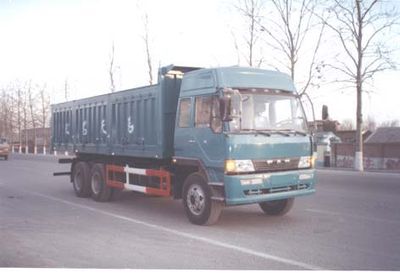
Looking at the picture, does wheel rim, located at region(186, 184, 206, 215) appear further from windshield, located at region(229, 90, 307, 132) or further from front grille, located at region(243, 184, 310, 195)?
windshield, located at region(229, 90, 307, 132)

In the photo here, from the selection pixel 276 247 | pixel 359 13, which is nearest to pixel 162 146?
pixel 276 247

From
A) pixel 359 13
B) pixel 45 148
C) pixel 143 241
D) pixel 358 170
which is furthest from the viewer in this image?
pixel 45 148

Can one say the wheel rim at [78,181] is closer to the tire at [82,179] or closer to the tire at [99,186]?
the tire at [82,179]

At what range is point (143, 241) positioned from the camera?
21.9 feet

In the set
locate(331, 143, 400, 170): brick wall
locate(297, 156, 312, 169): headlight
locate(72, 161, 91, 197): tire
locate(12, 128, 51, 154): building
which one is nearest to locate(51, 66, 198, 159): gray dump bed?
locate(72, 161, 91, 197): tire

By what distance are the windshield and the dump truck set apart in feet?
0.05

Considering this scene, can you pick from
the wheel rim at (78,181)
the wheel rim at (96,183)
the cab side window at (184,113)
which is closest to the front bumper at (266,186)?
the cab side window at (184,113)

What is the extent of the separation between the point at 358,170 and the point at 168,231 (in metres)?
14.8

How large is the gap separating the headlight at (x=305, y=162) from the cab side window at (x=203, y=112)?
5.36ft

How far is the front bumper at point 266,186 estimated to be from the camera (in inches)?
271

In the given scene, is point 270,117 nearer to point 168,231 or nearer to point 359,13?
point 168,231

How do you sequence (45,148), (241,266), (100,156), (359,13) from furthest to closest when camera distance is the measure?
1. (45,148)
2. (359,13)
3. (100,156)
4. (241,266)

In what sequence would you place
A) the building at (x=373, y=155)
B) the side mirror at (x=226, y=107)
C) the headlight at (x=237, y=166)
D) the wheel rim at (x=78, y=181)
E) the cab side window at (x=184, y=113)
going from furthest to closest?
the building at (x=373, y=155)
the wheel rim at (x=78, y=181)
the cab side window at (x=184, y=113)
the headlight at (x=237, y=166)
the side mirror at (x=226, y=107)

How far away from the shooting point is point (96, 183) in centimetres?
1104
